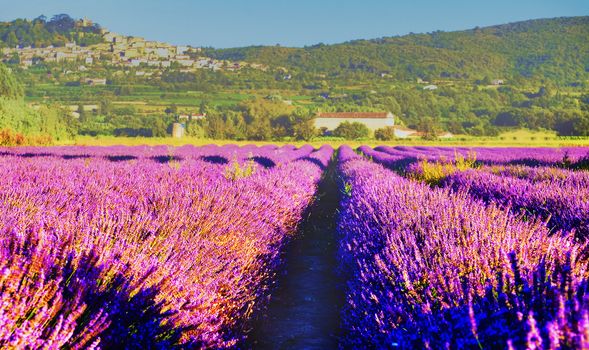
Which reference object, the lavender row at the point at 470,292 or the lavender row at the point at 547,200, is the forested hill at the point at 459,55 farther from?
the lavender row at the point at 470,292

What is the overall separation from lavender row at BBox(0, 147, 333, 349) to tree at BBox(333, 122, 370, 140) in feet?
191

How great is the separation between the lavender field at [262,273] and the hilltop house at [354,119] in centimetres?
6641

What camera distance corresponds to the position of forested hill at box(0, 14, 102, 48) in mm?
144375

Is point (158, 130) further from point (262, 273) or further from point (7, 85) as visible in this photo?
point (262, 273)

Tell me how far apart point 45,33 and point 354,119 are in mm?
116053

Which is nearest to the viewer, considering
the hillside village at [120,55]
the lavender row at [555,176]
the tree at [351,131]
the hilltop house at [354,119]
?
the lavender row at [555,176]

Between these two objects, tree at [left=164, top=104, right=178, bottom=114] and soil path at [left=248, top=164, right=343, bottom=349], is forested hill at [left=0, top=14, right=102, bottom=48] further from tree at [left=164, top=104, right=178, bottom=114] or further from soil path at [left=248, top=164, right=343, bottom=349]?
soil path at [left=248, top=164, right=343, bottom=349]

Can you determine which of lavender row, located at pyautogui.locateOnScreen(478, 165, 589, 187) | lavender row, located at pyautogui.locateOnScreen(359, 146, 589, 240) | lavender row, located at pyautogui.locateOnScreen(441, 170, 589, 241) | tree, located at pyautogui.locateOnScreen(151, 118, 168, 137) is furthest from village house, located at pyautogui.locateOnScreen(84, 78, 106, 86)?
lavender row, located at pyautogui.locateOnScreen(441, 170, 589, 241)

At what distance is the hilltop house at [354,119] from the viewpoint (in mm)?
71812

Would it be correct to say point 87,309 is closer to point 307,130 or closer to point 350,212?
point 350,212

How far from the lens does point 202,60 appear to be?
479ft

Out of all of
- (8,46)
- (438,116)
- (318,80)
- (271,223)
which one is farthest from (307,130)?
(8,46)

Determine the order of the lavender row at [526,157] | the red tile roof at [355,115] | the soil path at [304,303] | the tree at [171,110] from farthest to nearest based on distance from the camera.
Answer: the tree at [171,110]
the red tile roof at [355,115]
the lavender row at [526,157]
the soil path at [304,303]

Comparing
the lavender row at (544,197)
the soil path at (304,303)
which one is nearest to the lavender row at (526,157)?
the lavender row at (544,197)
